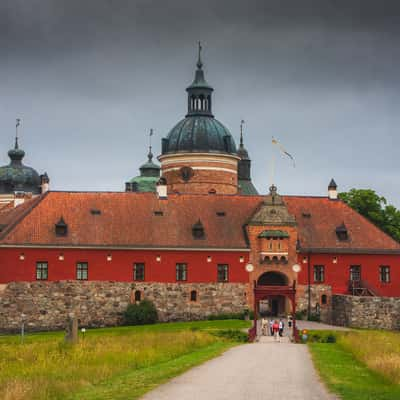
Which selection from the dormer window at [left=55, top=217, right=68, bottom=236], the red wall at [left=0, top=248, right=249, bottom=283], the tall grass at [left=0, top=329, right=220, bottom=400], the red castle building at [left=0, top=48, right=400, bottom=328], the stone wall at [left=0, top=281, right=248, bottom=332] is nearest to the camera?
the tall grass at [left=0, top=329, right=220, bottom=400]

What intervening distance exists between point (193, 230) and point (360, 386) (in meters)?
36.6

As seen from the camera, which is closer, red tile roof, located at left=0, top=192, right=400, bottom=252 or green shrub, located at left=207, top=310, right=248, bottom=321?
green shrub, located at left=207, top=310, right=248, bottom=321

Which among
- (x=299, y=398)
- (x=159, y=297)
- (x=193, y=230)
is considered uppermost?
(x=193, y=230)

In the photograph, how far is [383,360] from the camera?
90.0 feet

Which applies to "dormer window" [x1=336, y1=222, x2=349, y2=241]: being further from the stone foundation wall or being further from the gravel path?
the gravel path

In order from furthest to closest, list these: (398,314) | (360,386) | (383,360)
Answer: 1. (398,314)
2. (383,360)
3. (360,386)

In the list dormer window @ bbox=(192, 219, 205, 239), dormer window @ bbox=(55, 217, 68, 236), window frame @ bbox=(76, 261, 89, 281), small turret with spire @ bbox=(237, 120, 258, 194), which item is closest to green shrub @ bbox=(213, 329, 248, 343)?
dormer window @ bbox=(192, 219, 205, 239)

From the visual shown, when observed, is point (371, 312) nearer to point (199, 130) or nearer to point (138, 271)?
point (138, 271)

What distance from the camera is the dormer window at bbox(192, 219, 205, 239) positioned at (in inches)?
2335

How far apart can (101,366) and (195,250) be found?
3123 cm

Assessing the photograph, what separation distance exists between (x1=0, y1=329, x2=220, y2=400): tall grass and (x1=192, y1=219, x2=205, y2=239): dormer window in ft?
60.9

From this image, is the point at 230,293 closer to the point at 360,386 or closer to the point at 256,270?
the point at 256,270

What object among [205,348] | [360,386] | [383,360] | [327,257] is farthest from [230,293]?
[360,386]

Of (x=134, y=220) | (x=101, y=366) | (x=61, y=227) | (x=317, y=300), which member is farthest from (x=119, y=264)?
(x=101, y=366)
